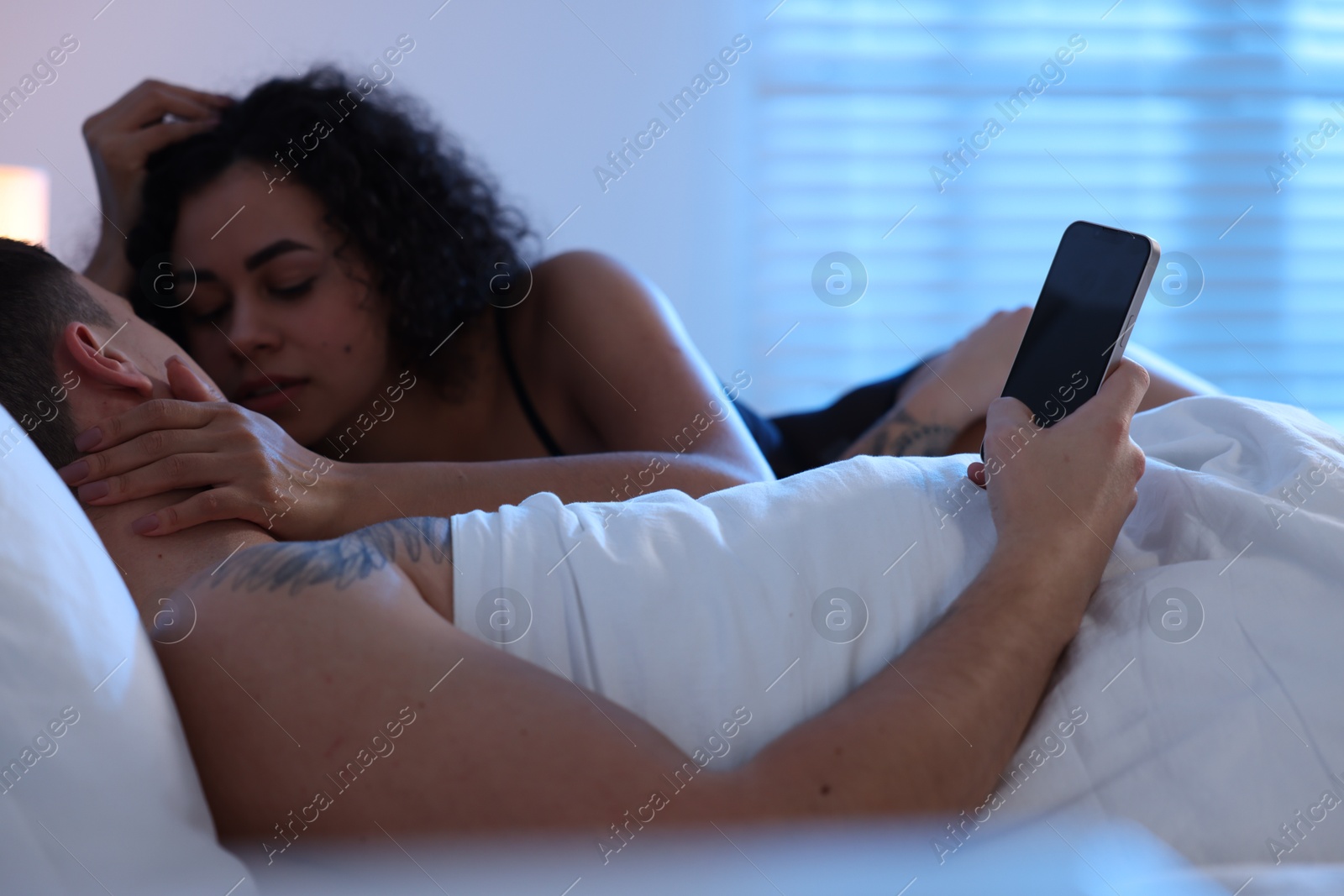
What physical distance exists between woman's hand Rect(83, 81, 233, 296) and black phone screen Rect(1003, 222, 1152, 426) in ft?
3.62

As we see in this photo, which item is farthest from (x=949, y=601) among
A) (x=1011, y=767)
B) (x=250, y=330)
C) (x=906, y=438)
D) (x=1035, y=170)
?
(x=1035, y=170)

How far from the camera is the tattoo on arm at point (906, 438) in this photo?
133 centimetres

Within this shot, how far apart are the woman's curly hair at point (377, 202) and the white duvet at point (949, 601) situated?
721mm

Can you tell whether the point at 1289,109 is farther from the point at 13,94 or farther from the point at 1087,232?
the point at 13,94

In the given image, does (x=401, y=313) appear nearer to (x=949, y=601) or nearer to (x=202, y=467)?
(x=202, y=467)

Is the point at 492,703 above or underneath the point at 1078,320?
above

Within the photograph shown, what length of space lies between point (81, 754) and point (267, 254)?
792 mm

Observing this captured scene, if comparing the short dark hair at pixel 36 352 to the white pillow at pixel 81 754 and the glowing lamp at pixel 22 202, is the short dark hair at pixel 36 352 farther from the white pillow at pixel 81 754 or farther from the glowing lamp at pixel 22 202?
the glowing lamp at pixel 22 202

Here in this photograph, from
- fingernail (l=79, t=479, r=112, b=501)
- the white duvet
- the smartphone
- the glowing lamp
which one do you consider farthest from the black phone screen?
the glowing lamp

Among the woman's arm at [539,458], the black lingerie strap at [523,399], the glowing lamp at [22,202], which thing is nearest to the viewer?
the woman's arm at [539,458]

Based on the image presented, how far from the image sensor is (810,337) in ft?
8.04

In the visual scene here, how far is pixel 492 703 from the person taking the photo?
52 cm

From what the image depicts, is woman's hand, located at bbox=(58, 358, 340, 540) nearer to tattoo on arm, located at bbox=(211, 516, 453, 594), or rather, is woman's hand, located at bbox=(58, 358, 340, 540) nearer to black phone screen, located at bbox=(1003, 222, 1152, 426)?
tattoo on arm, located at bbox=(211, 516, 453, 594)

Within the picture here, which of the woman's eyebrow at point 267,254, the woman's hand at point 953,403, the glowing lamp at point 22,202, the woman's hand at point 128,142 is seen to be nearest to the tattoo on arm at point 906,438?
the woman's hand at point 953,403
